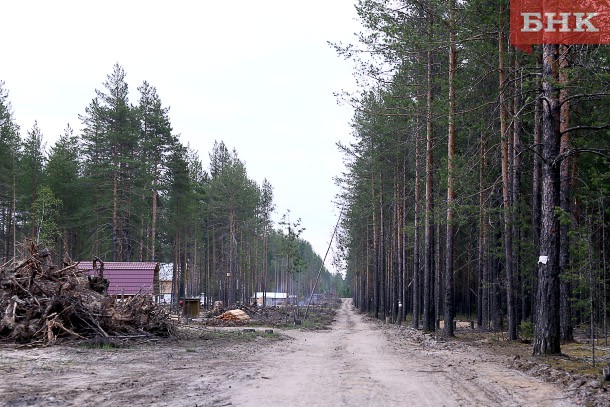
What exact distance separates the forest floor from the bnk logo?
23.2 ft

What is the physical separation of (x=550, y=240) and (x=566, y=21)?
510cm

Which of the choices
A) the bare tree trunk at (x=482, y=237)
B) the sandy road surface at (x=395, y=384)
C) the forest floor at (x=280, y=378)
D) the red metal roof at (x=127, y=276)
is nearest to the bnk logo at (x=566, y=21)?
the bare tree trunk at (x=482, y=237)

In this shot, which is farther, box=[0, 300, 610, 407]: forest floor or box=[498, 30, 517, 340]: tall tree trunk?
box=[498, 30, 517, 340]: tall tree trunk

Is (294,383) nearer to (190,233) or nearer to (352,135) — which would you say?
(352,135)

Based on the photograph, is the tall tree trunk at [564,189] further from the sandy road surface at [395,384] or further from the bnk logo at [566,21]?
the sandy road surface at [395,384]

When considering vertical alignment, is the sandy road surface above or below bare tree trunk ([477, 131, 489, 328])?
below

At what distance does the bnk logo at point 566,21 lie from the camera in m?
13.2

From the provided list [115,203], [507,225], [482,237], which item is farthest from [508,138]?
[115,203]

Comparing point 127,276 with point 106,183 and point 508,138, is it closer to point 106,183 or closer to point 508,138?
point 106,183

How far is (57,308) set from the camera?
16.6m

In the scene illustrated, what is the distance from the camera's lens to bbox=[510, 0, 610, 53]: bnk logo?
13.2 metres

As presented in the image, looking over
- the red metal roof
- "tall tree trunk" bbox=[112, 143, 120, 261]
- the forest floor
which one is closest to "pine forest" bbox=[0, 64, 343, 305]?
"tall tree trunk" bbox=[112, 143, 120, 261]

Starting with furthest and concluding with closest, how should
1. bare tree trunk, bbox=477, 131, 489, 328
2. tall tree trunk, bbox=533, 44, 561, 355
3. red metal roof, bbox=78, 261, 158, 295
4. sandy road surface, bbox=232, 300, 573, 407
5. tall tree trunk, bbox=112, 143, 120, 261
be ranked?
tall tree trunk, bbox=112, 143, 120, 261
red metal roof, bbox=78, 261, 158, 295
bare tree trunk, bbox=477, 131, 489, 328
tall tree trunk, bbox=533, 44, 561, 355
sandy road surface, bbox=232, 300, 573, 407

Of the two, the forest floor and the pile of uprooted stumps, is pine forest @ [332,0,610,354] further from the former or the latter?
the pile of uprooted stumps
